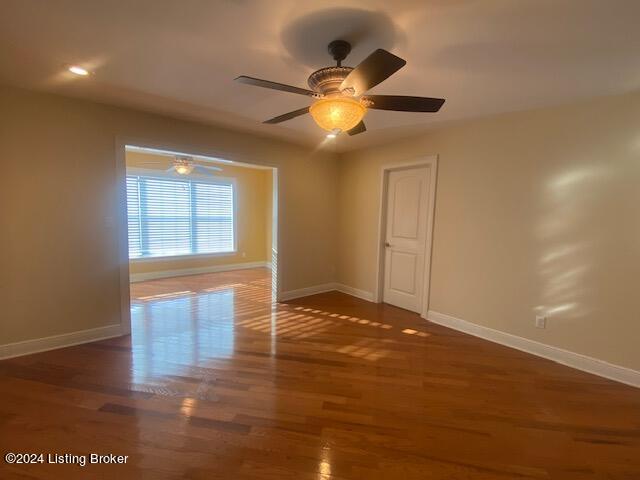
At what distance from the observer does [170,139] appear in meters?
3.35

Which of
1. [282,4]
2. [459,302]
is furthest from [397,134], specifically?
[282,4]

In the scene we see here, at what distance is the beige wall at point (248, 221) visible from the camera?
21.3 ft

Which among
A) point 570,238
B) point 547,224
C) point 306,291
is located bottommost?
point 306,291

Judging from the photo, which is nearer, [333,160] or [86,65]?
[86,65]

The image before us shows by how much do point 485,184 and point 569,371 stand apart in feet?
6.49

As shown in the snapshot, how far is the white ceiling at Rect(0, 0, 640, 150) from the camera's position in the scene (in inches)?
60.1

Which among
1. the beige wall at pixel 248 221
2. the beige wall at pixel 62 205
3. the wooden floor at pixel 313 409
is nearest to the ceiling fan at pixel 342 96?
the wooden floor at pixel 313 409

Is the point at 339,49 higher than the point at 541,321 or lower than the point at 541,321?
higher

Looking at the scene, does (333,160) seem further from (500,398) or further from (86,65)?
(500,398)

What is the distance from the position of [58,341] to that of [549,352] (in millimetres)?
4907

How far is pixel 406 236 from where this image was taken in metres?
4.21

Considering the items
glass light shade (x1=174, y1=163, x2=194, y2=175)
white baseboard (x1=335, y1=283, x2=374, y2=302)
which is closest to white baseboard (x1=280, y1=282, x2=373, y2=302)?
white baseboard (x1=335, y1=283, x2=374, y2=302)

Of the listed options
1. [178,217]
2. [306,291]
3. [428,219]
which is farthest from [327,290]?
[178,217]

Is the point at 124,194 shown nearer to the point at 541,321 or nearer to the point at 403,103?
the point at 403,103
